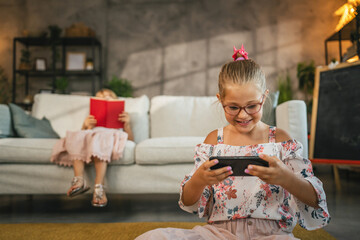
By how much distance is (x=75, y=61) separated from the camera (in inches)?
186

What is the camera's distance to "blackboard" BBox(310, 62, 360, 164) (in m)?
2.45

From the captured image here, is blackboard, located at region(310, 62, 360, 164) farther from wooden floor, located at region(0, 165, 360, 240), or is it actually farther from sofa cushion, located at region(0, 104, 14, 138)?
sofa cushion, located at region(0, 104, 14, 138)

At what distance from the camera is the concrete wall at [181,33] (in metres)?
4.52

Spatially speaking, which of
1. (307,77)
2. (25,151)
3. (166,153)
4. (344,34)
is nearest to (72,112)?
(25,151)

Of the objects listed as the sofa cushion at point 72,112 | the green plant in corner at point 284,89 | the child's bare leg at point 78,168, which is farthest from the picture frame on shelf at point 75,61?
the child's bare leg at point 78,168

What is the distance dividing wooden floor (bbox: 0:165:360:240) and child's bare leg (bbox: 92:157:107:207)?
10cm

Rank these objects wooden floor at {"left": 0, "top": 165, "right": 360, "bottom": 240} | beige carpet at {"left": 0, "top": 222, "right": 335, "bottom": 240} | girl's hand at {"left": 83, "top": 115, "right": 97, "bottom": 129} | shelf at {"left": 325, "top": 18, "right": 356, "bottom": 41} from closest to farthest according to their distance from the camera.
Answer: beige carpet at {"left": 0, "top": 222, "right": 335, "bottom": 240}, wooden floor at {"left": 0, "top": 165, "right": 360, "bottom": 240}, girl's hand at {"left": 83, "top": 115, "right": 97, "bottom": 129}, shelf at {"left": 325, "top": 18, "right": 356, "bottom": 41}

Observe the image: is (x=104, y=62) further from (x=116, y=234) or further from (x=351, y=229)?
(x=351, y=229)

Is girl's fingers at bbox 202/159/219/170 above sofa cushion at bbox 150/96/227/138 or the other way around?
the other way around

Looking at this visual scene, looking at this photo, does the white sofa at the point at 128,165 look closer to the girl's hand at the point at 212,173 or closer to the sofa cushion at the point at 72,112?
the sofa cushion at the point at 72,112

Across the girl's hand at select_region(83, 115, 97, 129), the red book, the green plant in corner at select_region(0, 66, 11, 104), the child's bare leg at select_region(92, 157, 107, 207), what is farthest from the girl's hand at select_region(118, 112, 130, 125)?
the green plant in corner at select_region(0, 66, 11, 104)

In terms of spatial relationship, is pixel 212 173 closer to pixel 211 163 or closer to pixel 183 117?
pixel 211 163

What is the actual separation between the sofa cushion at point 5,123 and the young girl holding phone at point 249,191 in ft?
6.06

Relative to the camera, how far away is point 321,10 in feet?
14.6
